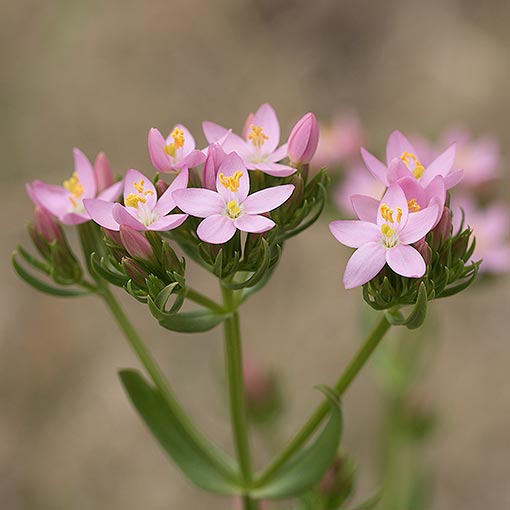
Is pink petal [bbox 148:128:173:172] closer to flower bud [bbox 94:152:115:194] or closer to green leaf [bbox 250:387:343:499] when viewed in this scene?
flower bud [bbox 94:152:115:194]

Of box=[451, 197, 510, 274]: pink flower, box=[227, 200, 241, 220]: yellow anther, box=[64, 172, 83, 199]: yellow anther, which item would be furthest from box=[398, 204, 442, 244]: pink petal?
box=[451, 197, 510, 274]: pink flower

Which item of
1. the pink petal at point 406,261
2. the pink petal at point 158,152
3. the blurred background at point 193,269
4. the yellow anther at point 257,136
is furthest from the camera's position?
the blurred background at point 193,269

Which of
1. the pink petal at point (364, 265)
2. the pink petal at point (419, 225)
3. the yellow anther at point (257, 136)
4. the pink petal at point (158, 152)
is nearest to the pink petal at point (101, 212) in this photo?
the pink petal at point (158, 152)

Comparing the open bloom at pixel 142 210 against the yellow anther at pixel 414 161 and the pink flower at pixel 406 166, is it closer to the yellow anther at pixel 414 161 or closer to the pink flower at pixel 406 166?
the pink flower at pixel 406 166

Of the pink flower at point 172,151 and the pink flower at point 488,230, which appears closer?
the pink flower at point 172,151

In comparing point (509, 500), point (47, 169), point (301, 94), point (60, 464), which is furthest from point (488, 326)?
point (47, 169)

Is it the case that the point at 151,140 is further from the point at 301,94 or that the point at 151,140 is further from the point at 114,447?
the point at 301,94
